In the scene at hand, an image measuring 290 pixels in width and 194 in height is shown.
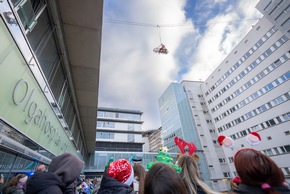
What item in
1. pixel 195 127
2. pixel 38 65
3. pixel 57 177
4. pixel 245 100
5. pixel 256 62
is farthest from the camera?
pixel 195 127

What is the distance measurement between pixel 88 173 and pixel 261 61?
32781 mm

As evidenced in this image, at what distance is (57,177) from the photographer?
1375 mm

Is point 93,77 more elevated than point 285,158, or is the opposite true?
point 93,77

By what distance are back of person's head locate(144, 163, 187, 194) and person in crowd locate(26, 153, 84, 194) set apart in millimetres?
868

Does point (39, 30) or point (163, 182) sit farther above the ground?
point (39, 30)

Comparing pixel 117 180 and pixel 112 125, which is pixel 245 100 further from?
pixel 112 125

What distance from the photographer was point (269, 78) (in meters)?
20.6

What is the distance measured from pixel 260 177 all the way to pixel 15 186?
3.65 metres

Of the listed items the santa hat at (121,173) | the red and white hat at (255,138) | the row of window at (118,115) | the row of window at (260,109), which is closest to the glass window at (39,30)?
the santa hat at (121,173)

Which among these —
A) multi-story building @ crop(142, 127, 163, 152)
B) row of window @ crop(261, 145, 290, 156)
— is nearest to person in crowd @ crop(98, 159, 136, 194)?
row of window @ crop(261, 145, 290, 156)

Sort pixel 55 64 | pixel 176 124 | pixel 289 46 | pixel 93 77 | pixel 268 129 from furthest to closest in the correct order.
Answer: pixel 176 124, pixel 268 129, pixel 289 46, pixel 93 77, pixel 55 64

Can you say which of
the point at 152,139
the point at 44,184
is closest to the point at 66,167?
the point at 44,184

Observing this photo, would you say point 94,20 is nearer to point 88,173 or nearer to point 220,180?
point 88,173

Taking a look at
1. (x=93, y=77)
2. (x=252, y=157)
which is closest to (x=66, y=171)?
(x=252, y=157)
